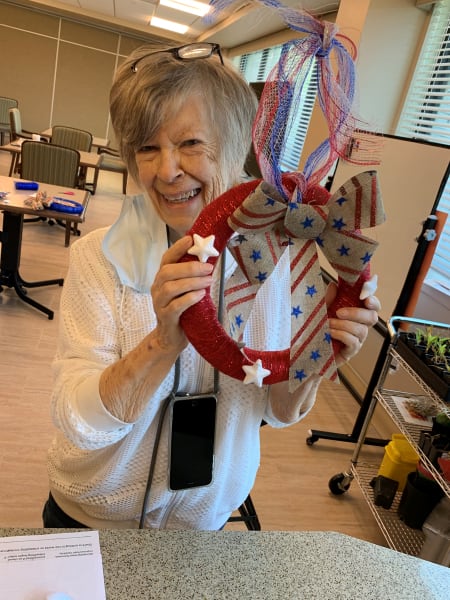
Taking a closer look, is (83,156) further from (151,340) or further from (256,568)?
(256,568)

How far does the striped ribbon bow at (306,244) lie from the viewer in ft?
2.10

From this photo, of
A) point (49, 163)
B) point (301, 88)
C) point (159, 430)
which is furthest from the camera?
point (49, 163)

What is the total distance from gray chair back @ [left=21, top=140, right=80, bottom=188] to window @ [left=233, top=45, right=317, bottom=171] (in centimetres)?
198

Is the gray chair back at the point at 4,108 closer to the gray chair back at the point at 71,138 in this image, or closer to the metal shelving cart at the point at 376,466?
the gray chair back at the point at 71,138

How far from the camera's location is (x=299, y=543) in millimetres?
928

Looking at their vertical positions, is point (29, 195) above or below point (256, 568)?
below

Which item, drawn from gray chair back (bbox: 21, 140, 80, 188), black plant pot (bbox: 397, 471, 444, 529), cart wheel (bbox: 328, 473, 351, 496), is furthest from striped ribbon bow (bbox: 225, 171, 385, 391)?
gray chair back (bbox: 21, 140, 80, 188)

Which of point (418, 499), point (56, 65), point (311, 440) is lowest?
point (311, 440)

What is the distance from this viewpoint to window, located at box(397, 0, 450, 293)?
325cm

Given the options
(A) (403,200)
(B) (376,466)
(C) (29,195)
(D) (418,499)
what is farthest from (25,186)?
(D) (418,499)

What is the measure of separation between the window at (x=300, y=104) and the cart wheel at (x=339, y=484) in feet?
5.29

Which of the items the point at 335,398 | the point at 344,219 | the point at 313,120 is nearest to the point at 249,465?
the point at 344,219

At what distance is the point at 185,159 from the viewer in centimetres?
89

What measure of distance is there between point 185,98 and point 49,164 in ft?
15.1
